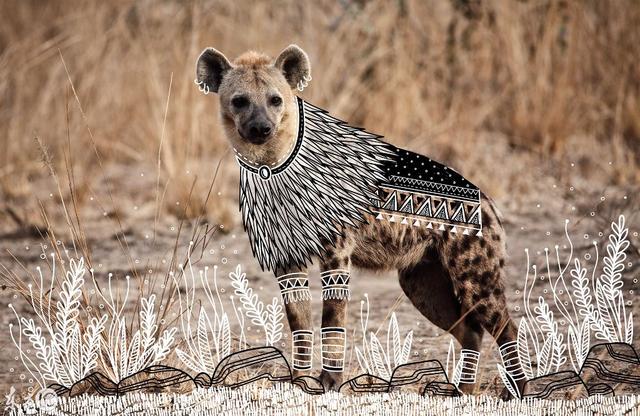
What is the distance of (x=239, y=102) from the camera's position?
9.77ft

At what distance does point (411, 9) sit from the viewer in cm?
718

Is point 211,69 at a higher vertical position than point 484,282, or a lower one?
higher

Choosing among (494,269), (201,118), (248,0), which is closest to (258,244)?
(494,269)

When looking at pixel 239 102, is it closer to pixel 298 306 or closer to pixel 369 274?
pixel 298 306

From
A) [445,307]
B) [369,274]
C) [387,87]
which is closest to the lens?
[445,307]

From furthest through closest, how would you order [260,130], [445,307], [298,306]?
[445,307] < [298,306] < [260,130]

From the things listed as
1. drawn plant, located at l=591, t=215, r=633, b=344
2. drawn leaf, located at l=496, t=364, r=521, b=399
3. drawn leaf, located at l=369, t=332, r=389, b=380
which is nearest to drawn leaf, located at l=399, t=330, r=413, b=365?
drawn leaf, located at l=369, t=332, r=389, b=380

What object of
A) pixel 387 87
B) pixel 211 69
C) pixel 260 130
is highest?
pixel 387 87

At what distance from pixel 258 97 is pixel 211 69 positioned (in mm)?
228

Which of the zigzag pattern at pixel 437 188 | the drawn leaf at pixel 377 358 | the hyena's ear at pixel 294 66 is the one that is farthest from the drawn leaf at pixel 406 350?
the hyena's ear at pixel 294 66

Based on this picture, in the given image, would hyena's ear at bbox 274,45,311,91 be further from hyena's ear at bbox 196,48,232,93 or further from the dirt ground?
the dirt ground

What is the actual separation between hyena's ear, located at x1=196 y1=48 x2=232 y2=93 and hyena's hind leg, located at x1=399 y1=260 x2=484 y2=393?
0.89m

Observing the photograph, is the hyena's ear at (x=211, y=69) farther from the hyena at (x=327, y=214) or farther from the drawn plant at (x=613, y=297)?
the drawn plant at (x=613, y=297)

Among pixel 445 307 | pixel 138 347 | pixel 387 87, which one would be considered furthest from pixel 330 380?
pixel 387 87
